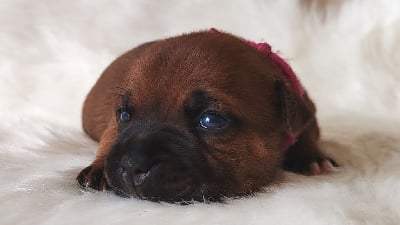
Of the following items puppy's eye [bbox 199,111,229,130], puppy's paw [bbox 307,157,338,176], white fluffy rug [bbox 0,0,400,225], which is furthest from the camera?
white fluffy rug [bbox 0,0,400,225]

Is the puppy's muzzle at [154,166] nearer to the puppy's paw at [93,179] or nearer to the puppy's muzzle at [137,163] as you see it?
the puppy's muzzle at [137,163]

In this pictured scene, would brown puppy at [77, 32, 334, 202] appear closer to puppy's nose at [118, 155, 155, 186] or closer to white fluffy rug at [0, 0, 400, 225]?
puppy's nose at [118, 155, 155, 186]

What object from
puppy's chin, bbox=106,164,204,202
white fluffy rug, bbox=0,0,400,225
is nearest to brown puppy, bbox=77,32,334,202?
puppy's chin, bbox=106,164,204,202

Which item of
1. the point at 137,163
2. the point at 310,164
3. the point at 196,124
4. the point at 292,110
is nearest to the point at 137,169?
the point at 137,163

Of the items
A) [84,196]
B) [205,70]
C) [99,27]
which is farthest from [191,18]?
[84,196]

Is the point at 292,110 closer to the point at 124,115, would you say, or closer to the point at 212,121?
the point at 212,121

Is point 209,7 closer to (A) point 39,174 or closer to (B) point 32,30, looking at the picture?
(B) point 32,30

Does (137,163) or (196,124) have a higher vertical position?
(196,124)
